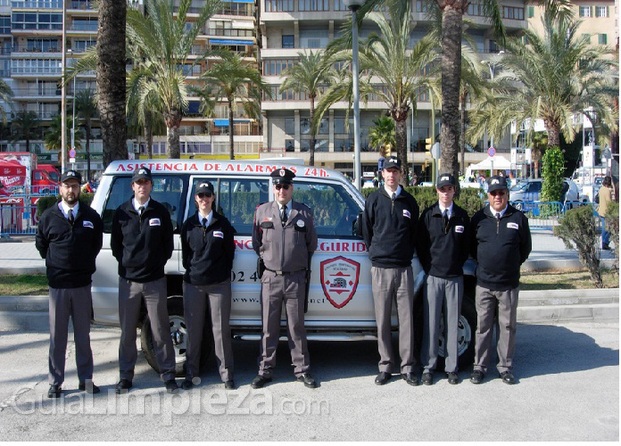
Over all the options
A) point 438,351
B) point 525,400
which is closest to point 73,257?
point 438,351

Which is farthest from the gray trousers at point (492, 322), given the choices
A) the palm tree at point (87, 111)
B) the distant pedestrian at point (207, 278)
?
the palm tree at point (87, 111)

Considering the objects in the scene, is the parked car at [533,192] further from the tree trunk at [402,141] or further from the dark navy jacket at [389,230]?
the dark navy jacket at [389,230]

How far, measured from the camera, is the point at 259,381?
6.04 metres

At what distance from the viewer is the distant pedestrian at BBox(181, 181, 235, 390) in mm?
5879

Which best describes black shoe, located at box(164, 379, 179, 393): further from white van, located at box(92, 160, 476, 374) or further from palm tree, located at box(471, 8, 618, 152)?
palm tree, located at box(471, 8, 618, 152)

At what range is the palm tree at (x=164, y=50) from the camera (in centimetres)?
2202

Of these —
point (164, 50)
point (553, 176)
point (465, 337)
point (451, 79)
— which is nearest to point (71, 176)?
point (465, 337)

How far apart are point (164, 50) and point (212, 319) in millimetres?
18332

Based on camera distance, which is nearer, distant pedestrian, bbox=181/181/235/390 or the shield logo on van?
distant pedestrian, bbox=181/181/235/390

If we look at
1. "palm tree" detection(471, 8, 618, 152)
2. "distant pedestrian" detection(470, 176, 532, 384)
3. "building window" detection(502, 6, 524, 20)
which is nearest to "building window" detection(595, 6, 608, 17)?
"building window" detection(502, 6, 524, 20)

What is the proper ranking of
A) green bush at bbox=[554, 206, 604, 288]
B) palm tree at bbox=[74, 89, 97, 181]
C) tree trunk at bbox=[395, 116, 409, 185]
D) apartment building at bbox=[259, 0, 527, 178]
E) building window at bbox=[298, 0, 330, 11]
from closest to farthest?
1. green bush at bbox=[554, 206, 604, 288]
2. tree trunk at bbox=[395, 116, 409, 185]
3. building window at bbox=[298, 0, 330, 11]
4. apartment building at bbox=[259, 0, 527, 178]
5. palm tree at bbox=[74, 89, 97, 181]

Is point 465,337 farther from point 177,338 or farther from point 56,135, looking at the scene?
point 56,135

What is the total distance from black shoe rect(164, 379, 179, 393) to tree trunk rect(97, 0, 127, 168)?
184 inches

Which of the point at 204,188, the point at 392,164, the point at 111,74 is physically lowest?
the point at 204,188
